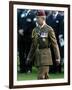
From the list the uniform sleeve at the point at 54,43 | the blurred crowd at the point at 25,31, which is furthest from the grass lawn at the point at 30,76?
the uniform sleeve at the point at 54,43

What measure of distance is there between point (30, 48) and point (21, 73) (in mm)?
231

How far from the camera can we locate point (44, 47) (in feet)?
7.20

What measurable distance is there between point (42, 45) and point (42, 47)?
0.02 meters

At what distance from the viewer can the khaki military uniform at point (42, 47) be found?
7.11ft

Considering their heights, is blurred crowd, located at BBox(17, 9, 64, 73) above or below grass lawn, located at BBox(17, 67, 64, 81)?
above

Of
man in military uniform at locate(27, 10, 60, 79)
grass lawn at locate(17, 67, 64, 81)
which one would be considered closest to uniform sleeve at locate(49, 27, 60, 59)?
man in military uniform at locate(27, 10, 60, 79)

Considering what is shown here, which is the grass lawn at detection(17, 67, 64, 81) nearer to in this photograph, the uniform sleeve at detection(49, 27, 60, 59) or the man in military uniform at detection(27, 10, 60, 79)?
the man in military uniform at detection(27, 10, 60, 79)

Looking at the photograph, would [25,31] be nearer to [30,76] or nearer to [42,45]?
[42,45]

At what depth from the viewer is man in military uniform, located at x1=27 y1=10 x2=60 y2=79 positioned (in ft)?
7.11

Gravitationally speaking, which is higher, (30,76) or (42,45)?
(42,45)

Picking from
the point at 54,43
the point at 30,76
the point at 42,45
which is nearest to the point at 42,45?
the point at 42,45

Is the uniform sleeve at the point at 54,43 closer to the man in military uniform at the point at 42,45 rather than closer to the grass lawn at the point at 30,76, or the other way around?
the man in military uniform at the point at 42,45

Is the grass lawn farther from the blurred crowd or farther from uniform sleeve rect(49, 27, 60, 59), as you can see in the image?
uniform sleeve rect(49, 27, 60, 59)

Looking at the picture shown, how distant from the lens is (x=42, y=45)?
2189mm
